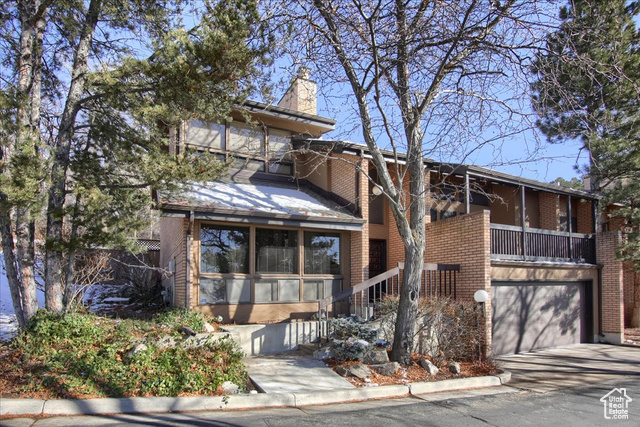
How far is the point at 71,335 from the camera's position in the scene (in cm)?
789

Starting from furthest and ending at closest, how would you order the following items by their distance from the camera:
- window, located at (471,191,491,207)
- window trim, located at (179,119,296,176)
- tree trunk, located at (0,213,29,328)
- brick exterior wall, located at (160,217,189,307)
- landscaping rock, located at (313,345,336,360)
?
window, located at (471,191,491,207), window trim, located at (179,119,296,176), brick exterior wall, located at (160,217,189,307), landscaping rock, located at (313,345,336,360), tree trunk, located at (0,213,29,328)

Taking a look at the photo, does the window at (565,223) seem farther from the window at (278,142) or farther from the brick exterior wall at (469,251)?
the window at (278,142)

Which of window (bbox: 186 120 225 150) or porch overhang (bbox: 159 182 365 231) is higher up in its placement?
window (bbox: 186 120 225 150)

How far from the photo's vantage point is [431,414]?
21.2ft

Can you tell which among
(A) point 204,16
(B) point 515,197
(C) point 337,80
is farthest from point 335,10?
(B) point 515,197

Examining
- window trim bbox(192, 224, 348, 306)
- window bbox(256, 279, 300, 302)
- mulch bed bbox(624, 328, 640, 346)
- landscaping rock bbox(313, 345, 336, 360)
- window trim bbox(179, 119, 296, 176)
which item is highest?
window trim bbox(179, 119, 296, 176)

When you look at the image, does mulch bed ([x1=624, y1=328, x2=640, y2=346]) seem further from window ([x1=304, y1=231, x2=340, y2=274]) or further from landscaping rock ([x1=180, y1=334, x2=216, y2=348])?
landscaping rock ([x1=180, y1=334, x2=216, y2=348])

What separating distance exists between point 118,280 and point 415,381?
10.6m

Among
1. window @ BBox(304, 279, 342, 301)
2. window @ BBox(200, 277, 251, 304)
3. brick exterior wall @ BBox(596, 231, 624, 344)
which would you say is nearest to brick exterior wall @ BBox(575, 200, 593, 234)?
brick exterior wall @ BBox(596, 231, 624, 344)

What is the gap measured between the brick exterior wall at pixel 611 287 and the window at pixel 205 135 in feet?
40.3

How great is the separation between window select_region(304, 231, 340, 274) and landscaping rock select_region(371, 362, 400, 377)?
4.40m

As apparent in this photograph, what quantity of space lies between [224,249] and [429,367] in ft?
18.4

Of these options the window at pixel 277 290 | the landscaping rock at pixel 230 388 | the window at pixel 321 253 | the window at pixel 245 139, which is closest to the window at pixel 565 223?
the window at pixel 321 253

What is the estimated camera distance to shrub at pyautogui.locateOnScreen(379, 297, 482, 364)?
958cm
